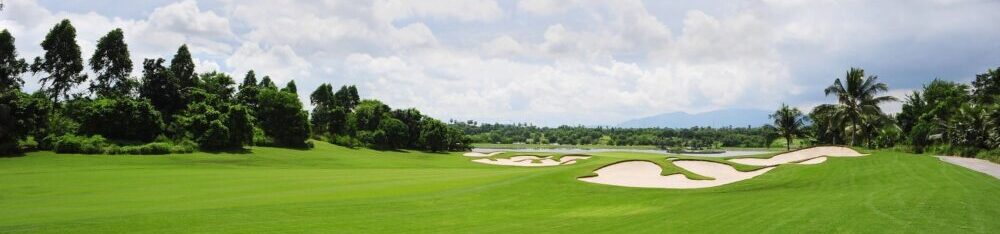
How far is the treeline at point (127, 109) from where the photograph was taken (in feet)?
113

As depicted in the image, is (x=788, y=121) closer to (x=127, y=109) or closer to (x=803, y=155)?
(x=803, y=155)

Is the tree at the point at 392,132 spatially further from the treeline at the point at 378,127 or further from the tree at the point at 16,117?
the tree at the point at 16,117

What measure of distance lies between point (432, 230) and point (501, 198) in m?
5.69

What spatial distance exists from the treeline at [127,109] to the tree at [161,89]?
3.2 inches

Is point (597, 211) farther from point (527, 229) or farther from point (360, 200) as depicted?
point (360, 200)

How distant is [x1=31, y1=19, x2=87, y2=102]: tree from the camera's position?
1668 inches

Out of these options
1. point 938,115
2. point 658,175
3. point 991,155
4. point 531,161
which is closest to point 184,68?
point 531,161

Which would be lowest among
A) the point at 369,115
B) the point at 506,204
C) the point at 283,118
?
the point at 506,204

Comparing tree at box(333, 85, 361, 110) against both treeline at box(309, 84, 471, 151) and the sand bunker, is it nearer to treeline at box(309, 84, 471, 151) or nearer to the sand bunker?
treeline at box(309, 84, 471, 151)


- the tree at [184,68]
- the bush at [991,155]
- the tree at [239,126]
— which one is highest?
the tree at [184,68]

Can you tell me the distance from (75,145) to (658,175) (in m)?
36.1

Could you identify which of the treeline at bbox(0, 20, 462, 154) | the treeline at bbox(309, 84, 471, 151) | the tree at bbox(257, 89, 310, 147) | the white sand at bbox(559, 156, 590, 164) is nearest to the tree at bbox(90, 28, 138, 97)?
the treeline at bbox(0, 20, 462, 154)

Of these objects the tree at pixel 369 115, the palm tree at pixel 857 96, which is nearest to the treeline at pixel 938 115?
the palm tree at pixel 857 96

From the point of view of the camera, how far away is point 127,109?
Answer: 4103cm
